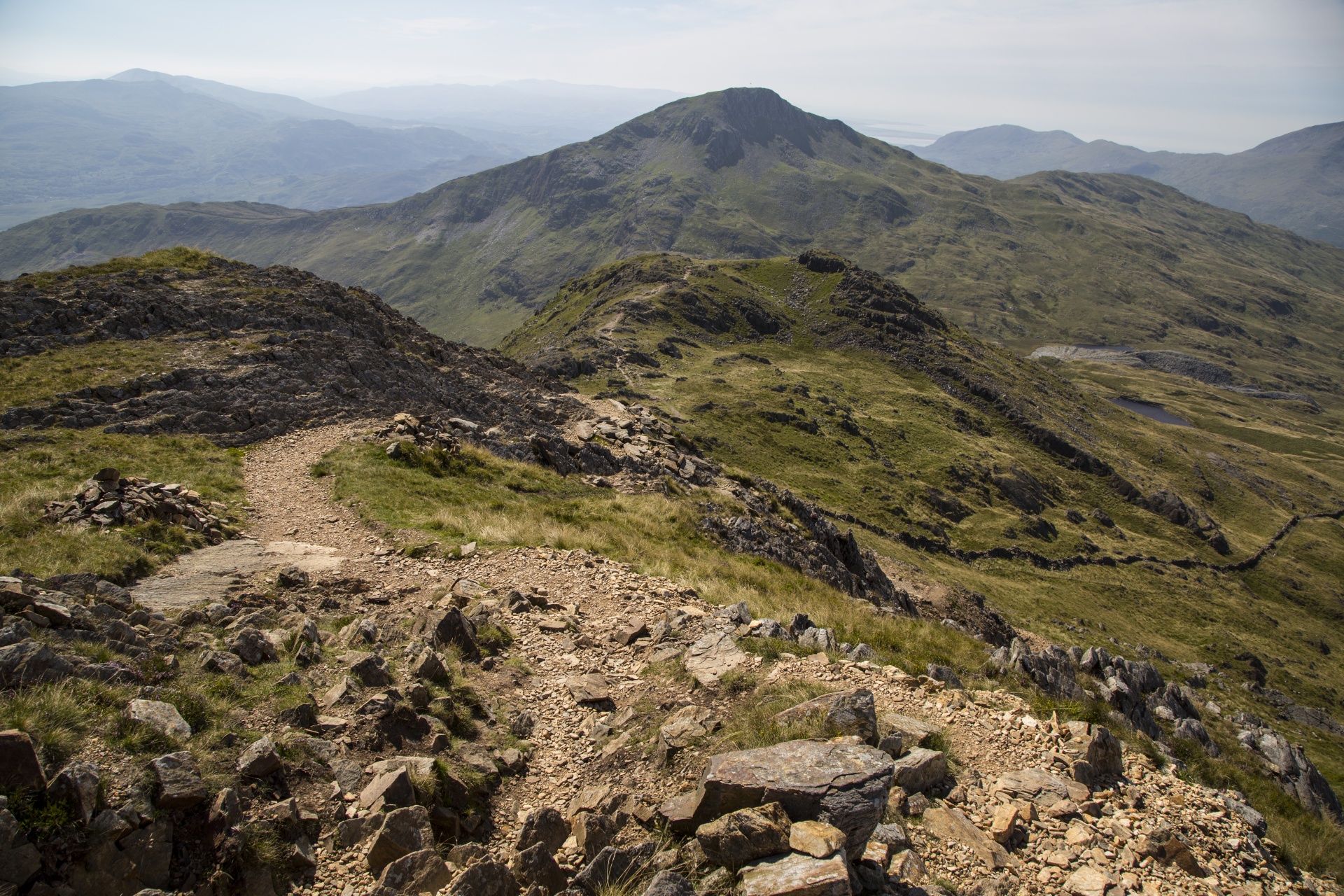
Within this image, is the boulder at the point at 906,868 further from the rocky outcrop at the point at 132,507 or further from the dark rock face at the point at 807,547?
the dark rock face at the point at 807,547

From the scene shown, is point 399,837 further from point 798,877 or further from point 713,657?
point 713,657

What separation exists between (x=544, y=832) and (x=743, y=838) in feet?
9.32

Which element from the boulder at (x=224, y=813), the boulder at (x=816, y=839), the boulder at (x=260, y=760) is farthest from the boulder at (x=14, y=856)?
the boulder at (x=816, y=839)

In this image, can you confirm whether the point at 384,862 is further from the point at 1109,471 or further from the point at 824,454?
the point at 1109,471

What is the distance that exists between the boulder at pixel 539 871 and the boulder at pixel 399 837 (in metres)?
0.28

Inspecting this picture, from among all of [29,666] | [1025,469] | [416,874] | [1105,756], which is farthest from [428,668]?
[1025,469]

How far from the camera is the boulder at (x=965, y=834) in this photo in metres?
7.84

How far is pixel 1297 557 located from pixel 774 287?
135 m

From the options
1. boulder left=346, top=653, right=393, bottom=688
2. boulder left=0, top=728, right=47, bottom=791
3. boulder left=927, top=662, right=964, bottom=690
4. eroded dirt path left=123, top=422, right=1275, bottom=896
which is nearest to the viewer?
boulder left=0, top=728, right=47, bottom=791

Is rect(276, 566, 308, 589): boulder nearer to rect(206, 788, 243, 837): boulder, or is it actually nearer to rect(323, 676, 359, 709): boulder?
rect(323, 676, 359, 709): boulder

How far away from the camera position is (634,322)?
5807 inches

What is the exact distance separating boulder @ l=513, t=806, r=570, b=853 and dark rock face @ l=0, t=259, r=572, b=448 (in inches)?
1066

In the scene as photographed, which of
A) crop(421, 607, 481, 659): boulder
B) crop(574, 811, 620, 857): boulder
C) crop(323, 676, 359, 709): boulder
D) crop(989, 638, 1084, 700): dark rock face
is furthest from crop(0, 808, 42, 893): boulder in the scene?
crop(989, 638, 1084, 700): dark rock face

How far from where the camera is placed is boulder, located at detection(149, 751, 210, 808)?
6.67m
